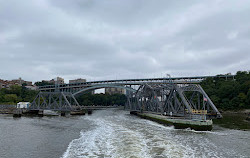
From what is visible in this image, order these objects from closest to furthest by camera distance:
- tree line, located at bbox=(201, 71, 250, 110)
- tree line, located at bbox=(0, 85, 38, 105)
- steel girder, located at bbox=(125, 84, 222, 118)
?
1. steel girder, located at bbox=(125, 84, 222, 118)
2. tree line, located at bbox=(201, 71, 250, 110)
3. tree line, located at bbox=(0, 85, 38, 105)

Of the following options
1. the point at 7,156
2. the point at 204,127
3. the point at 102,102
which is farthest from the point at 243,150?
the point at 102,102

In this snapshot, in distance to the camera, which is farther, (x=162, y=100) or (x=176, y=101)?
(x=162, y=100)

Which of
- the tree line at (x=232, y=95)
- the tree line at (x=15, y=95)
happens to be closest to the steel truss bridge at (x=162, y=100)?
the tree line at (x=232, y=95)

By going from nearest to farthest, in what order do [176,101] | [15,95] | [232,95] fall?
1. [176,101]
2. [232,95]
3. [15,95]

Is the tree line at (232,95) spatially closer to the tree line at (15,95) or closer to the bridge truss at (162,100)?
the bridge truss at (162,100)

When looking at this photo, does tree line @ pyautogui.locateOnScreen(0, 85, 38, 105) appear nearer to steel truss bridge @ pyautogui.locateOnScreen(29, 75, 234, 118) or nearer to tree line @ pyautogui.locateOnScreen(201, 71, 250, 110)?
steel truss bridge @ pyautogui.locateOnScreen(29, 75, 234, 118)

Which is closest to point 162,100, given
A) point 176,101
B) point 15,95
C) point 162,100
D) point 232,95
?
point 162,100

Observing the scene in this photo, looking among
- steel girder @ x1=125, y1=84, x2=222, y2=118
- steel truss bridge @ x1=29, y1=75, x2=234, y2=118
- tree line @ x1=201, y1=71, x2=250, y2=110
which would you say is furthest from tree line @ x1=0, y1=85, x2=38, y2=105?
tree line @ x1=201, y1=71, x2=250, y2=110

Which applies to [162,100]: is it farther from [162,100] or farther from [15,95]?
[15,95]

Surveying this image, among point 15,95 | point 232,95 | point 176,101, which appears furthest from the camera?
point 15,95

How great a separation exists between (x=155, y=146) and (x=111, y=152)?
550 cm

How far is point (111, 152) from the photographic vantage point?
18.9 m

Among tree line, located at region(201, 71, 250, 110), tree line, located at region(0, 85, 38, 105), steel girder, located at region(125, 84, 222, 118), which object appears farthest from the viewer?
tree line, located at region(0, 85, 38, 105)

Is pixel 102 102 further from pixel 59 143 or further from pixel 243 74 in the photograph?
pixel 59 143
